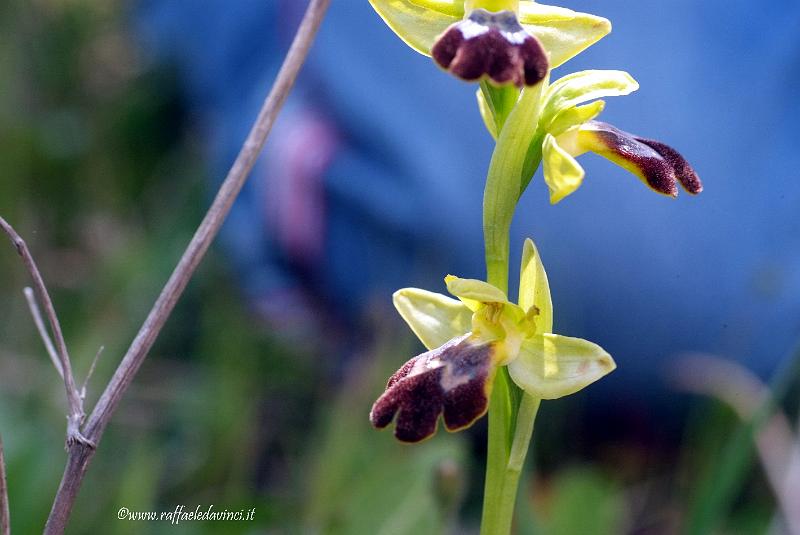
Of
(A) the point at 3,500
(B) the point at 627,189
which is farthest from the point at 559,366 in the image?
(B) the point at 627,189

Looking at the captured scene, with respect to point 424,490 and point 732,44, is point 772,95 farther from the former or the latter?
point 424,490

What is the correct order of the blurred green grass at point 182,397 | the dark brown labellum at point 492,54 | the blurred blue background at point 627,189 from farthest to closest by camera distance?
the blurred blue background at point 627,189 → the blurred green grass at point 182,397 → the dark brown labellum at point 492,54

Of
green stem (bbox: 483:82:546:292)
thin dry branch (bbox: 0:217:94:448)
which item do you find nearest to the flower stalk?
green stem (bbox: 483:82:546:292)

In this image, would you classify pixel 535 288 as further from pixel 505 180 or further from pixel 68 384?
pixel 68 384

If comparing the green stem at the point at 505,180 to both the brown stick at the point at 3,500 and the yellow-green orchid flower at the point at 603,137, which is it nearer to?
the yellow-green orchid flower at the point at 603,137

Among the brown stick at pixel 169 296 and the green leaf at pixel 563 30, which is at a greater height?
the green leaf at pixel 563 30

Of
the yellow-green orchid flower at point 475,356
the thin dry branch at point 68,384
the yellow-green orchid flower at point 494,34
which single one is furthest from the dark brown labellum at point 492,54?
the thin dry branch at point 68,384
